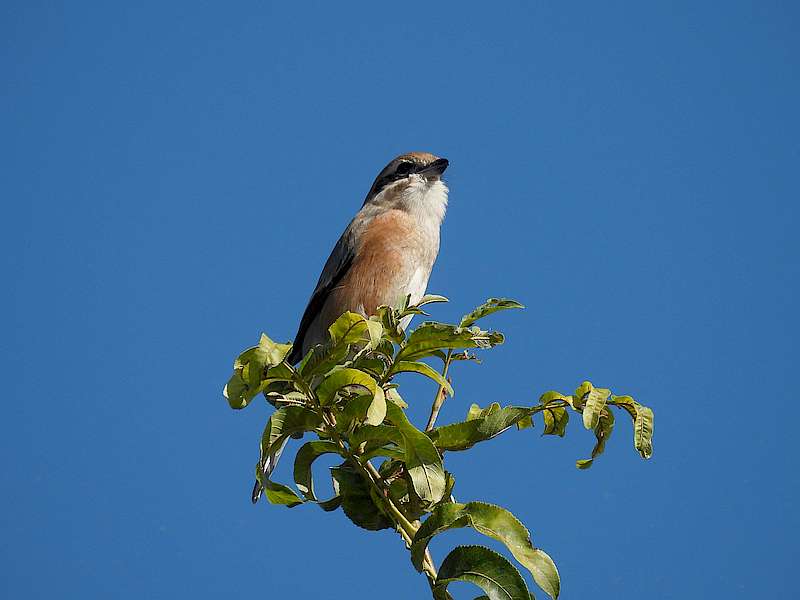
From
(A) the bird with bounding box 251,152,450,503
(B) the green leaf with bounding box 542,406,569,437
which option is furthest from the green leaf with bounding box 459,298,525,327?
(A) the bird with bounding box 251,152,450,503

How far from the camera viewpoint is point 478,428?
223 centimetres

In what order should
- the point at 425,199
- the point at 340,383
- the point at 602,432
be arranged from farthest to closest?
the point at 425,199
the point at 602,432
the point at 340,383

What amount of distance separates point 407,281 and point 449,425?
10.1 feet

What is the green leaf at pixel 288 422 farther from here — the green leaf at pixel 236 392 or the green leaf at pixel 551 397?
the green leaf at pixel 551 397

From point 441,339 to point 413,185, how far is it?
3.66 m

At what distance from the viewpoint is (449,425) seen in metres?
2.27

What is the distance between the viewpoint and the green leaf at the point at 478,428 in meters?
2.22

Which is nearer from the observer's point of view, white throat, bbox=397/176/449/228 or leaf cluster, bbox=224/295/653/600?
leaf cluster, bbox=224/295/653/600

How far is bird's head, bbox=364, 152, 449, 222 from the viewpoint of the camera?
583cm

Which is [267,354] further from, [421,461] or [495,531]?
[495,531]

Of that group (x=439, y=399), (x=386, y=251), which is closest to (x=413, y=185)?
(x=386, y=251)

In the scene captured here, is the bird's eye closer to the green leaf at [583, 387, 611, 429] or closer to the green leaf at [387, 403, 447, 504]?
the green leaf at [583, 387, 611, 429]

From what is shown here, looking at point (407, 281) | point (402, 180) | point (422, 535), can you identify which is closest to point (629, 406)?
point (422, 535)

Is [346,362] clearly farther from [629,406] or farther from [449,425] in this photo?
[629,406]
